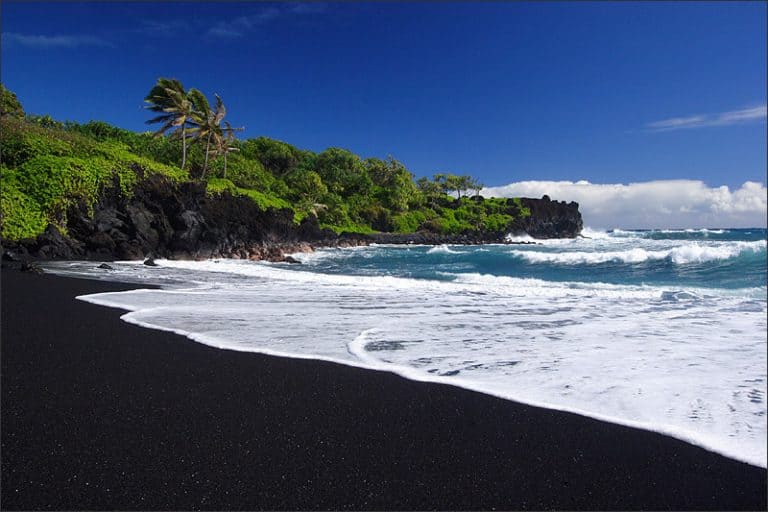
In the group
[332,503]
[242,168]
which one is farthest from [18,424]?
[242,168]

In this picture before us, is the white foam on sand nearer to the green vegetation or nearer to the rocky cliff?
the rocky cliff

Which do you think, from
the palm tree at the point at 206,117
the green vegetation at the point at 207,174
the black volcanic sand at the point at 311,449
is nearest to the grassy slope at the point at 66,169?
the green vegetation at the point at 207,174

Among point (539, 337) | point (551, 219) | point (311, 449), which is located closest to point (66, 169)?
point (539, 337)

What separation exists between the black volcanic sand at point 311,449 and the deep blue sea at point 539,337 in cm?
44

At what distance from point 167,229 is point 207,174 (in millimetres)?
17043

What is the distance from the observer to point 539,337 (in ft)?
19.4

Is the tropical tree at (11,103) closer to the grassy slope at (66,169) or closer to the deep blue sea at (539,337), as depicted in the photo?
the grassy slope at (66,169)

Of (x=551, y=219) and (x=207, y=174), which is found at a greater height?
(x=207, y=174)

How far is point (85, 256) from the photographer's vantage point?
689 inches

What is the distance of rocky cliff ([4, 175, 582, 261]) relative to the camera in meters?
17.7

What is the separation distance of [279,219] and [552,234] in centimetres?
6573

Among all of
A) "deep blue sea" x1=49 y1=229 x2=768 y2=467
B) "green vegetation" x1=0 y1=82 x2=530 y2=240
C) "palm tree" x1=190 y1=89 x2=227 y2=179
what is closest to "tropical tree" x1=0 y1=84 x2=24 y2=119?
"green vegetation" x1=0 y1=82 x2=530 y2=240

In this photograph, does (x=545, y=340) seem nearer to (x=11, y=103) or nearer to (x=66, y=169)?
(x=66, y=169)

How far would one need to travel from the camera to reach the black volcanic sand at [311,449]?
226 cm
